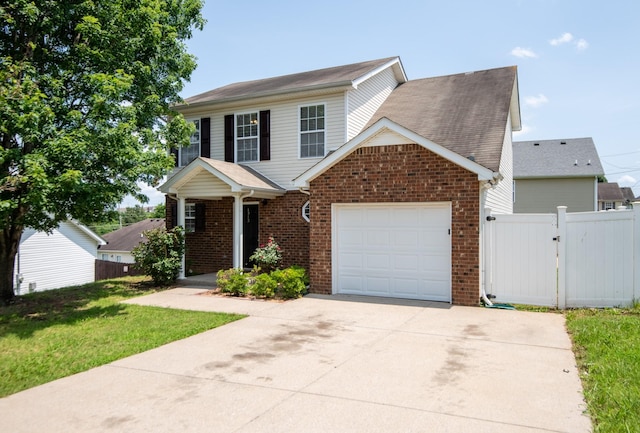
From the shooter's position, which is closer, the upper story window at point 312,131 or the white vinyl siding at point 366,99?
the white vinyl siding at point 366,99

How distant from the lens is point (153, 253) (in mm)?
12758

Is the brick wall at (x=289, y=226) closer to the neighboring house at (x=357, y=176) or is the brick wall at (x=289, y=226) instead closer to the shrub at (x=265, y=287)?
the neighboring house at (x=357, y=176)

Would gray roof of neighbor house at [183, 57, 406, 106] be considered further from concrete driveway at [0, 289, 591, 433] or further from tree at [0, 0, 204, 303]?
concrete driveway at [0, 289, 591, 433]

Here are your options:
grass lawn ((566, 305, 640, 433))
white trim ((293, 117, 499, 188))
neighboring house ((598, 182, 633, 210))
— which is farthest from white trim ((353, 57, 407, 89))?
neighboring house ((598, 182, 633, 210))

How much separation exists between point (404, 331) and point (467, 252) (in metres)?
2.82

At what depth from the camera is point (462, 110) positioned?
521 inches

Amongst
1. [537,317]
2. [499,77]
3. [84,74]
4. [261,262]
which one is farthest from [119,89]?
[499,77]

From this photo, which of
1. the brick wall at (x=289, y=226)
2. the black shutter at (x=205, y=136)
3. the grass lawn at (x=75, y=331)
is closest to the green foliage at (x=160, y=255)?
the grass lawn at (x=75, y=331)

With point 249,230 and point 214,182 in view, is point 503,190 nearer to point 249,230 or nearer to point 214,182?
point 249,230

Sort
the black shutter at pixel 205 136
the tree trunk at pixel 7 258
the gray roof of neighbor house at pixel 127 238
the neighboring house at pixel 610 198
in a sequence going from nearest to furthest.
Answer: the tree trunk at pixel 7 258, the black shutter at pixel 205 136, the gray roof of neighbor house at pixel 127 238, the neighboring house at pixel 610 198

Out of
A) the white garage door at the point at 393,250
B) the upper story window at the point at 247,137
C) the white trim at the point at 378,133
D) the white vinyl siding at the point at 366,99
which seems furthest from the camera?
the upper story window at the point at 247,137

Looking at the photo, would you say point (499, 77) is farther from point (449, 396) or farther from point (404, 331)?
point (449, 396)

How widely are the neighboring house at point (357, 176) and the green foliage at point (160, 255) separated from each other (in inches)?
37.1

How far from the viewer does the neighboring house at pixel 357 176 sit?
981 cm
